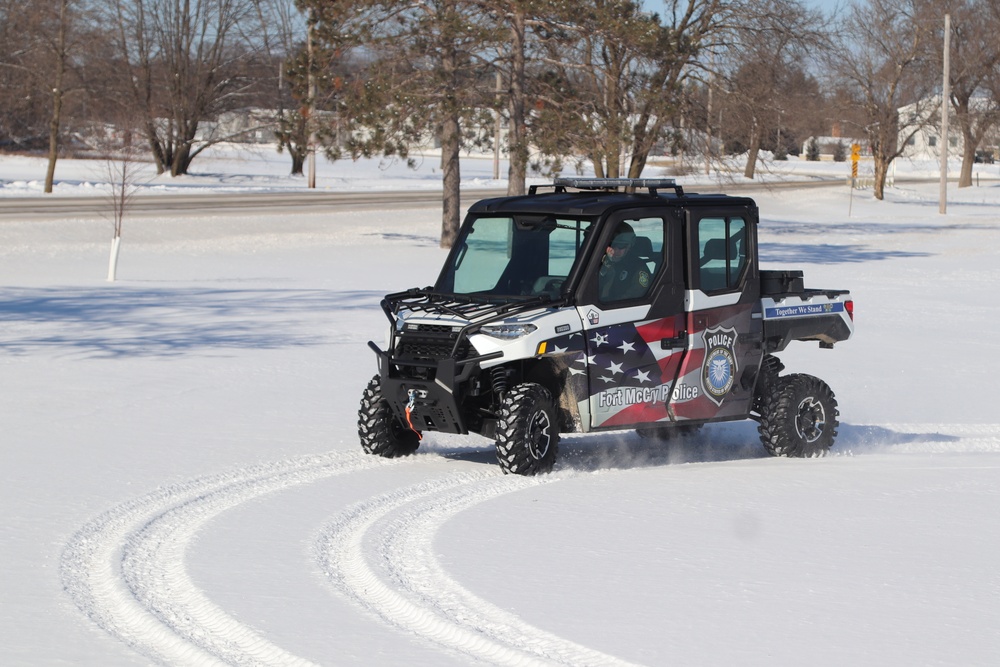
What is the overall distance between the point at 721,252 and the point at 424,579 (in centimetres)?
427

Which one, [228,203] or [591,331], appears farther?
[228,203]

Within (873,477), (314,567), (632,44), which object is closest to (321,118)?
(632,44)

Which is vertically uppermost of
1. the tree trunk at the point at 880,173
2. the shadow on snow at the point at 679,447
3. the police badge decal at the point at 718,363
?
the tree trunk at the point at 880,173

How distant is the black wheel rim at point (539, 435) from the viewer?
29.5 feet

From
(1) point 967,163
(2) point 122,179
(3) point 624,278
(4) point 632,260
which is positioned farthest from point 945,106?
(3) point 624,278

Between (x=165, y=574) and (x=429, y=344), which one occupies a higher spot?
(x=429, y=344)

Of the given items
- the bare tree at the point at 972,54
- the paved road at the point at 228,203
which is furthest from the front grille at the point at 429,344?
the bare tree at the point at 972,54

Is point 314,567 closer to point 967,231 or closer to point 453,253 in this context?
point 453,253

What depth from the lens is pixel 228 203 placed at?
44.7 metres

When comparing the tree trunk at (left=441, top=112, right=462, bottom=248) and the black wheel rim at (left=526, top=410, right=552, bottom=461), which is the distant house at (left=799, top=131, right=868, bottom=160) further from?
the black wheel rim at (left=526, top=410, right=552, bottom=461)

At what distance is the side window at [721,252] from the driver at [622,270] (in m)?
0.52

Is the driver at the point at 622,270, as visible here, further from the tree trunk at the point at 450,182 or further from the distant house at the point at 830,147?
the distant house at the point at 830,147

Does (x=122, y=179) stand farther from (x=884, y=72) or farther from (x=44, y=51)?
(x=884, y=72)

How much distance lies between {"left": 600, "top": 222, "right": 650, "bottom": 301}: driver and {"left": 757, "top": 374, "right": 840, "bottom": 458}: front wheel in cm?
153
